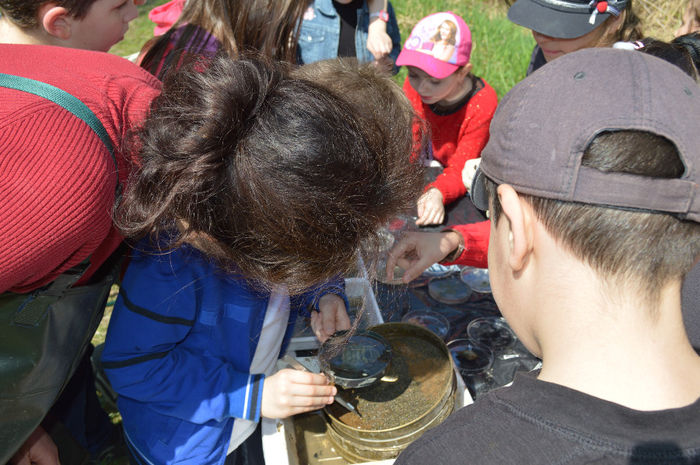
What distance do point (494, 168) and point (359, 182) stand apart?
26cm

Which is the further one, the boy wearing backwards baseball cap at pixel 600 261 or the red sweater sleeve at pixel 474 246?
the red sweater sleeve at pixel 474 246

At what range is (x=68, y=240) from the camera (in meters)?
0.77

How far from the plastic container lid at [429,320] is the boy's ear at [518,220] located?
0.97m

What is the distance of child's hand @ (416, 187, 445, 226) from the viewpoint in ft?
6.79

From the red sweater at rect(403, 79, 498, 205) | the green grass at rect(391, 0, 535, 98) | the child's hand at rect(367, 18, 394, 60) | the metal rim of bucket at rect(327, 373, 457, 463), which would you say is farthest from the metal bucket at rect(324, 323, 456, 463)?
the green grass at rect(391, 0, 535, 98)

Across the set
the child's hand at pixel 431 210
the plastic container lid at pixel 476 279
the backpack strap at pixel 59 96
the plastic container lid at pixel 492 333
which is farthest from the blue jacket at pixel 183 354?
the child's hand at pixel 431 210

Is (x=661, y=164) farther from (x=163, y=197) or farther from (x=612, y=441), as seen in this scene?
(x=163, y=197)

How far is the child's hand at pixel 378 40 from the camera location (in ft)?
9.23

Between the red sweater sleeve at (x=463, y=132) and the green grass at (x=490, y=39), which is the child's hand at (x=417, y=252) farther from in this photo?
the green grass at (x=490, y=39)

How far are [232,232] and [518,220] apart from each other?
18.9 inches

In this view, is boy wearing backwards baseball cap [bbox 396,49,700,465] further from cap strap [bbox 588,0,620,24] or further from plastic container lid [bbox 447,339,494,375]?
cap strap [bbox 588,0,620,24]

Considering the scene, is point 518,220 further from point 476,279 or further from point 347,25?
point 347,25

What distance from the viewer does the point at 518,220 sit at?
684mm

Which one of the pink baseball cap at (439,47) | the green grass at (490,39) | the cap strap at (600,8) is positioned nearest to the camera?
the cap strap at (600,8)
